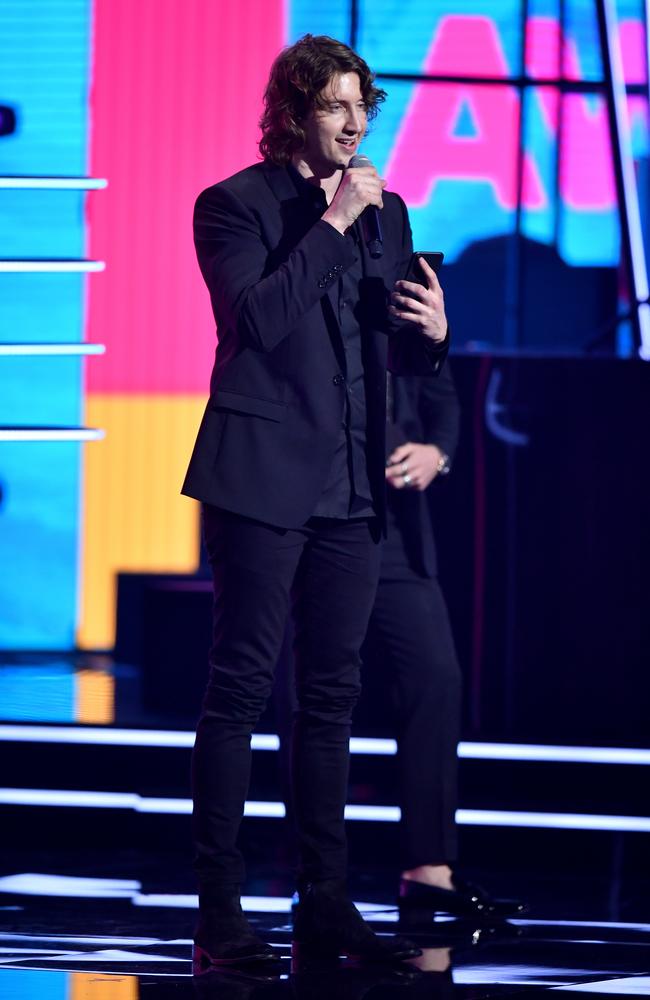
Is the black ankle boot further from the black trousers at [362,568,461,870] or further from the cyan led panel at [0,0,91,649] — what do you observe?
the cyan led panel at [0,0,91,649]

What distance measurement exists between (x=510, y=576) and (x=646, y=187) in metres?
4.57

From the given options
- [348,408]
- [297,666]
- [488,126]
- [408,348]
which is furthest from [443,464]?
[488,126]

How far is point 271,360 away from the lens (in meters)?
1.82

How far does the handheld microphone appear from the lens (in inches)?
71.4

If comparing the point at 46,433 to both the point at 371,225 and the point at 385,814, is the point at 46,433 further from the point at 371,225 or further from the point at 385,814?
the point at 371,225

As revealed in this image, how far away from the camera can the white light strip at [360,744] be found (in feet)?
8.86

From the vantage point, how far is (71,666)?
4441 mm

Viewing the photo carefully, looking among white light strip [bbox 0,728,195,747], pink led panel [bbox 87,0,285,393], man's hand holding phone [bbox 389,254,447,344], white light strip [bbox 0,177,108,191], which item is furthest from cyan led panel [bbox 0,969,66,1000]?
pink led panel [bbox 87,0,285,393]

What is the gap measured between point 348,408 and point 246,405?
0.17 metres

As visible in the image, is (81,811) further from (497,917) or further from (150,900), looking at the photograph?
(497,917)

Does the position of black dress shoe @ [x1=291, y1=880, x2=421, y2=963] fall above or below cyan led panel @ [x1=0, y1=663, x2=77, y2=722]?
below

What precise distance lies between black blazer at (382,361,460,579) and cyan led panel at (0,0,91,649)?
4.01 meters

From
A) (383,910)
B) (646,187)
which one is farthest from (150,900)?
(646,187)

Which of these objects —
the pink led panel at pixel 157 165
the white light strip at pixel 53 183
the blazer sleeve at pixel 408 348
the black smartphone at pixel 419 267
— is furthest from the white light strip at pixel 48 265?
the pink led panel at pixel 157 165
